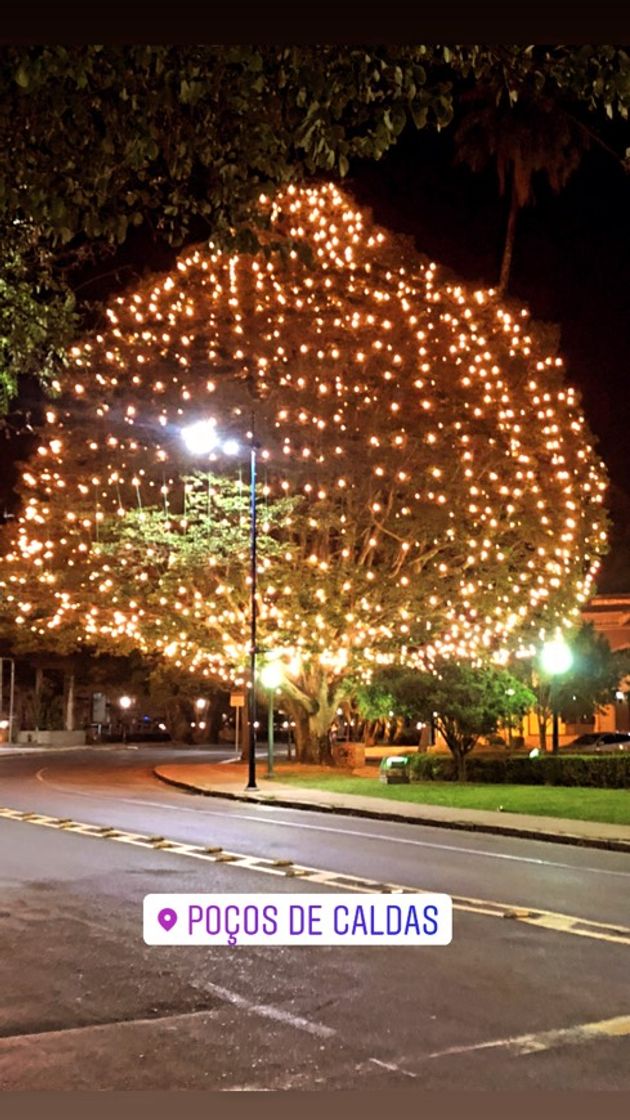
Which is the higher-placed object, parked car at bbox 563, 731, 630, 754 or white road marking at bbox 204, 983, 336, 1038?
parked car at bbox 563, 731, 630, 754

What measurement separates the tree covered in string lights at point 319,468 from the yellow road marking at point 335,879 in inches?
547

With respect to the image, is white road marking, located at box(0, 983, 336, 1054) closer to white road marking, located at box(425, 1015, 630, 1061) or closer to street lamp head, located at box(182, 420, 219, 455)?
white road marking, located at box(425, 1015, 630, 1061)

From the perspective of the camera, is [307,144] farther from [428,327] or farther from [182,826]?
[428,327]

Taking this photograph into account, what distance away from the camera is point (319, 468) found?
31.5 meters

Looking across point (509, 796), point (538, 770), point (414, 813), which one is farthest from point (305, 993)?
point (538, 770)

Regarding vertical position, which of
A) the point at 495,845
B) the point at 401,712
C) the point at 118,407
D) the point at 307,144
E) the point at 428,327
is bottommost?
the point at 495,845

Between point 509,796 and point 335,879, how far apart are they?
12.3m

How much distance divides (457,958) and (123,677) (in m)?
66.9

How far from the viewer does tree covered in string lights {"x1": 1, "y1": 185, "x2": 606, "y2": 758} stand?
31.5 metres

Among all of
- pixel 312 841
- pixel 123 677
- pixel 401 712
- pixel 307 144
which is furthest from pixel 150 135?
pixel 123 677

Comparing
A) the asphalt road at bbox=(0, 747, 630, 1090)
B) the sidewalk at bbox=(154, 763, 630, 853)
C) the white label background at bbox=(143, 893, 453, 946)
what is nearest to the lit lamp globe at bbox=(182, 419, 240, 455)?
the sidewalk at bbox=(154, 763, 630, 853)

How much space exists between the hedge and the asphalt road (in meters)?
12.9

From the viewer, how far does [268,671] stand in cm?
3097

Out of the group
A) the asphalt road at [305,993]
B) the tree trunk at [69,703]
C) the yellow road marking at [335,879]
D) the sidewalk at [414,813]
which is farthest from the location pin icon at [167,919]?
the tree trunk at [69,703]
